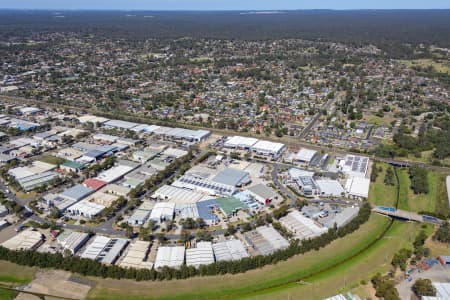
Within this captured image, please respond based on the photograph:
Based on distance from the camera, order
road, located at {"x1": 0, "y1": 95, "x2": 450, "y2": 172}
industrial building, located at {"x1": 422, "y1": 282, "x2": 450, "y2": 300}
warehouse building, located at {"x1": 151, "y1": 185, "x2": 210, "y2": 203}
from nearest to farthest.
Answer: industrial building, located at {"x1": 422, "y1": 282, "x2": 450, "y2": 300}, warehouse building, located at {"x1": 151, "y1": 185, "x2": 210, "y2": 203}, road, located at {"x1": 0, "y1": 95, "x2": 450, "y2": 172}

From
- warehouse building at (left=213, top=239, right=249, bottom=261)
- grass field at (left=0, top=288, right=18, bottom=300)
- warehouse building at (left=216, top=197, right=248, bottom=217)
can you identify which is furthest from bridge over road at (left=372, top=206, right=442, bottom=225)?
grass field at (left=0, top=288, right=18, bottom=300)

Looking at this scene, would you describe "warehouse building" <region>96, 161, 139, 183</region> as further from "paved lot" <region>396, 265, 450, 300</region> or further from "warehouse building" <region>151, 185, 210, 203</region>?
"paved lot" <region>396, 265, 450, 300</region>

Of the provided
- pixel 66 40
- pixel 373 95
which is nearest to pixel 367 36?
pixel 373 95

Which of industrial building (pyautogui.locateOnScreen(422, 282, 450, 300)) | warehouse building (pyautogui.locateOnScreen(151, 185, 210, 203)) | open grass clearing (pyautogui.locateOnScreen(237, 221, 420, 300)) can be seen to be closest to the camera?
industrial building (pyautogui.locateOnScreen(422, 282, 450, 300))

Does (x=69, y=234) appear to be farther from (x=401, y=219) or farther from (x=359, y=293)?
(x=401, y=219)

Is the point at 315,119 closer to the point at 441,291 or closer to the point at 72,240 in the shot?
the point at 441,291

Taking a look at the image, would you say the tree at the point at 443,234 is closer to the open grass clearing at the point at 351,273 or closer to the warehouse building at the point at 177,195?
the open grass clearing at the point at 351,273
